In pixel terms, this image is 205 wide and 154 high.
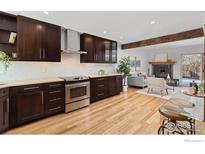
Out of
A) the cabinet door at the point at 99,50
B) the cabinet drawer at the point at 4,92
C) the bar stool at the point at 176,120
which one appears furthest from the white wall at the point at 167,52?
the cabinet drawer at the point at 4,92

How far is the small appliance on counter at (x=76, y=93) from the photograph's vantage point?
3342 mm

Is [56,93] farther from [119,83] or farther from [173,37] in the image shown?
[173,37]

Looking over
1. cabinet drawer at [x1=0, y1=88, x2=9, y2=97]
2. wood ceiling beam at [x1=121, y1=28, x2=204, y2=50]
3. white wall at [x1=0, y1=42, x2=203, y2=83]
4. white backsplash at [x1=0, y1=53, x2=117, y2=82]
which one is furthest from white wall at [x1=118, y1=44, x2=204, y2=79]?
cabinet drawer at [x1=0, y1=88, x2=9, y2=97]

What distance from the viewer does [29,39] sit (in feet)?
9.39

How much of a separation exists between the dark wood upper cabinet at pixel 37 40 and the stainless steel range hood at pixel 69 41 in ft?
1.53

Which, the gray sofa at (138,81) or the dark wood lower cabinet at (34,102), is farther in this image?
the gray sofa at (138,81)

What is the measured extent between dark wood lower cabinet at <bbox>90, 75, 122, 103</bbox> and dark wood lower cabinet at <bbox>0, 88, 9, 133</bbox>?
2.30 metres

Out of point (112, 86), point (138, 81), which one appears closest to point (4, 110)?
point (112, 86)

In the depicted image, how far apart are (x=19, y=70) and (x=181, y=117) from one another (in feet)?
11.3

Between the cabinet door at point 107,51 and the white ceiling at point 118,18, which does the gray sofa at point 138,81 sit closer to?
the cabinet door at point 107,51

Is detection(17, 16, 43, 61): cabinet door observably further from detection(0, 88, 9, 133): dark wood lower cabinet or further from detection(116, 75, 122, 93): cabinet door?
detection(116, 75, 122, 93): cabinet door
